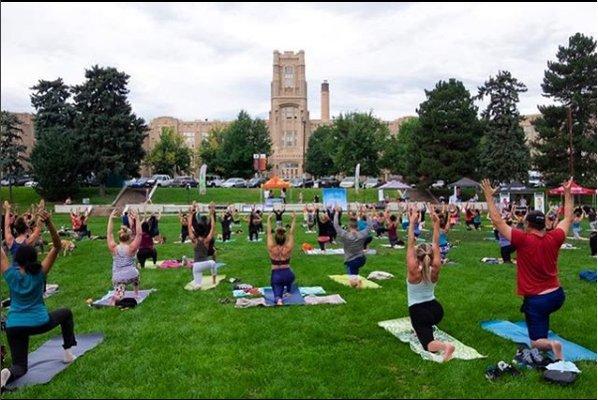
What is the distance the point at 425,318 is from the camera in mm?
7023

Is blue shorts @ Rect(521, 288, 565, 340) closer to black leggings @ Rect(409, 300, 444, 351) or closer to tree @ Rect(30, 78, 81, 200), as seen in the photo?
black leggings @ Rect(409, 300, 444, 351)

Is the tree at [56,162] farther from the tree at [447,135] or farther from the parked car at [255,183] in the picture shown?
the tree at [447,135]

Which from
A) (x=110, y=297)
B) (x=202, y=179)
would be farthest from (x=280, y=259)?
(x=202, y=179)

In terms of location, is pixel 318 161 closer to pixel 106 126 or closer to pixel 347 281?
pixel 106 126

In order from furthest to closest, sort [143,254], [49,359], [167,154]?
[167,154]
[143,254]
[49,359]

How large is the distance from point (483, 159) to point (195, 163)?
5840 cm

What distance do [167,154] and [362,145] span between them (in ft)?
86.2

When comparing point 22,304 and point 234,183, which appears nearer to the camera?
point 22,304

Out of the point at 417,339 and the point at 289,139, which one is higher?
the point at 289,139

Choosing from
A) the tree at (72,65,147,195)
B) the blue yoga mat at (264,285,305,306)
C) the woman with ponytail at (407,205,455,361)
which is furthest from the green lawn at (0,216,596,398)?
the tree at (72,65,147,195)

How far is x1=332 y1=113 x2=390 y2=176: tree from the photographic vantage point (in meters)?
59.4

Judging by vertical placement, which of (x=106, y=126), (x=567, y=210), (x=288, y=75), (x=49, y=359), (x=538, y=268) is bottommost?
(x=49, y=359)

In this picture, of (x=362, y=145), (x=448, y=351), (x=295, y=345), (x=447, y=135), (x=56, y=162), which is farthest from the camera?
(x=362, y=145)

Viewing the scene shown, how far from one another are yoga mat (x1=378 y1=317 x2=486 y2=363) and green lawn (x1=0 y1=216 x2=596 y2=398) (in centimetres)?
15
